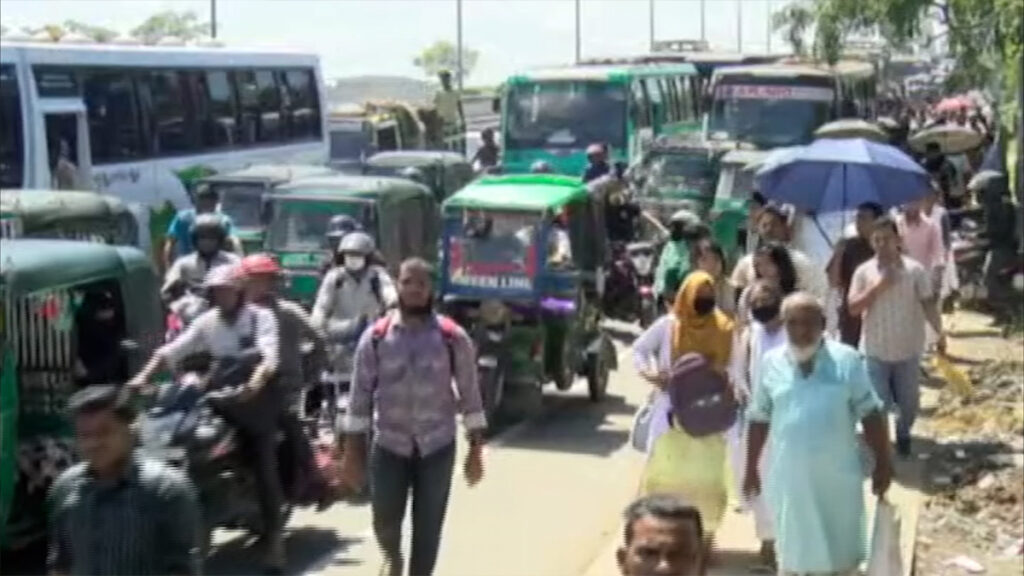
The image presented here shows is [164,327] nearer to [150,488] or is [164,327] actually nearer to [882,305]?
[882,305]

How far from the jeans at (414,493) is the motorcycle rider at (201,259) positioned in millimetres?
3990

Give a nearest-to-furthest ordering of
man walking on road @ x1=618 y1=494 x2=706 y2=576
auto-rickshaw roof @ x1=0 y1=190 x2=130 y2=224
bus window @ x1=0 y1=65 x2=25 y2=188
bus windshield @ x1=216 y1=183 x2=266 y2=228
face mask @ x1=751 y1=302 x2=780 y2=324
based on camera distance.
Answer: man walking on road @ x1=618 y1=494 x2=706 y2=576, face mask @ x1=751 y1=302 x2=780 y2=324, auto-rickshaw roof @ x1=0 y1=190 x2=130 y2=224, bus windshield @ x1=216 y1=183 x2=266 y2=228, bus window @ x1=0 y1=65 x2=25 y2=188

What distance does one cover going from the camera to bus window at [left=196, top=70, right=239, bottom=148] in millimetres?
25188

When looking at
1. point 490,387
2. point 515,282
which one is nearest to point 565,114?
point 515,282

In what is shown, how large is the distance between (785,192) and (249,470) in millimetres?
6161

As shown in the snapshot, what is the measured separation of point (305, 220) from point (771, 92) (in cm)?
1489

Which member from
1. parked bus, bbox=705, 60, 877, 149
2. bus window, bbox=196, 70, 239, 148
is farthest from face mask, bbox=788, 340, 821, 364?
parked bus, bbox=705, 60, 877, 149

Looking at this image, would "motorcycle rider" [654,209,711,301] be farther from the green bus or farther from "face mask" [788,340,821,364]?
the green bus

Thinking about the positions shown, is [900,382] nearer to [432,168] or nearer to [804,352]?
[804,352]

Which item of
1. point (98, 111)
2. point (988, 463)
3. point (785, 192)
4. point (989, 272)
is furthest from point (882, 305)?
point (98, 111)

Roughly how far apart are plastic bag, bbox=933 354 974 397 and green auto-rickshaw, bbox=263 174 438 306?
4311mm

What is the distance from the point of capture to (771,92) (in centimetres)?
2953

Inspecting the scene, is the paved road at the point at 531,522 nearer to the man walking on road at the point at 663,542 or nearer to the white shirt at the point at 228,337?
the white shirt at the point at 228,337

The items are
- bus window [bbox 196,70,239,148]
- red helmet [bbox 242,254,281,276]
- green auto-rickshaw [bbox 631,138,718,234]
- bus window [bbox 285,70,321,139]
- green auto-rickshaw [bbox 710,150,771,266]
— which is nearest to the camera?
red helmet [bbox 242,254,281,276]
